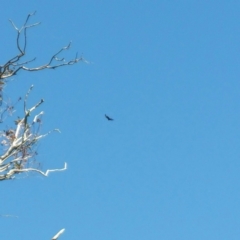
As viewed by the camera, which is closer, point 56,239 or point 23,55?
point 56,239

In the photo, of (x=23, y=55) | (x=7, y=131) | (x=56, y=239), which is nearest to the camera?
(x=56, y=239)

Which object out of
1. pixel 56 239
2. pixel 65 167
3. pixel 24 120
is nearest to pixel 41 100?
pixel 24 120

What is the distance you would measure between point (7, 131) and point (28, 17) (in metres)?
2.24

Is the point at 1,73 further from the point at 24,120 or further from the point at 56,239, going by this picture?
the point at 56,239

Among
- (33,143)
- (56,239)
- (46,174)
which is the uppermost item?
(33,143)

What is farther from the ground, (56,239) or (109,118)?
(109,118)

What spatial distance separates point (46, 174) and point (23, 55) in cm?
222

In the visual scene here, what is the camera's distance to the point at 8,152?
12883mm

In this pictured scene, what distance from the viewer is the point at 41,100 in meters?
13.1

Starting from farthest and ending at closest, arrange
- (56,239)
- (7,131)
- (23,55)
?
(7,131) < (23,55) < (56,239)

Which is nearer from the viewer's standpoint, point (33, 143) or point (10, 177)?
point (10, 177)

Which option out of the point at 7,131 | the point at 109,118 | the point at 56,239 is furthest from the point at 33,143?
the point at 56,239

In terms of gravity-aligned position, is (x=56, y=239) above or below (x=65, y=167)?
below

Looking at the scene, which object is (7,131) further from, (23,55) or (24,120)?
(23,55)
